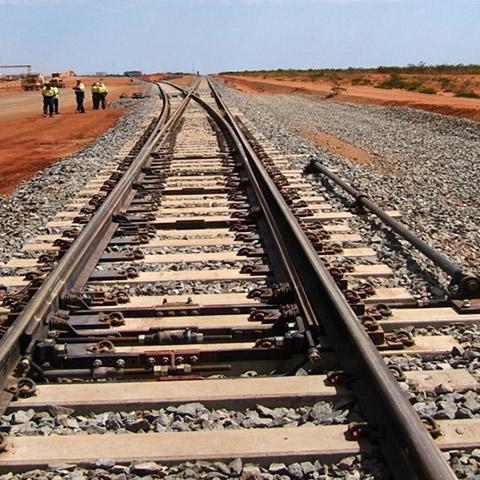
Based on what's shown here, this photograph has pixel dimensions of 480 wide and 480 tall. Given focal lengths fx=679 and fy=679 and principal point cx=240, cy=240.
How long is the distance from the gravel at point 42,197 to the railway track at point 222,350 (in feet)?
1.97

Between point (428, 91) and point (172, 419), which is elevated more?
point (428, 91)

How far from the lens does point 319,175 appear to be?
9.71m

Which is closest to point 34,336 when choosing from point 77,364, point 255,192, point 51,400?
point 77,364

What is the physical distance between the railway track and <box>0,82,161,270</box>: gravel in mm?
602

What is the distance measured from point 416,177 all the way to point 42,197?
17.6ft

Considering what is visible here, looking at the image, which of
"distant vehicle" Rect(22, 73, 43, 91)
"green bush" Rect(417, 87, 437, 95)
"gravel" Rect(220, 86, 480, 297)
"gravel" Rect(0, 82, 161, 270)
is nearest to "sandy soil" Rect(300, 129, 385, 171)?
"gravel" Rect(220, 86, 480, 297)

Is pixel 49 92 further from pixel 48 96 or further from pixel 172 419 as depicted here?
pixel 172 419

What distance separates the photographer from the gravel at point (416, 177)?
18.7 ft

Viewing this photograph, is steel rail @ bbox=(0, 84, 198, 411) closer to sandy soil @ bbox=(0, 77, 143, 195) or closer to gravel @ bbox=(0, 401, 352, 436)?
gravel @ bbox=(0, 401, 352, 436)

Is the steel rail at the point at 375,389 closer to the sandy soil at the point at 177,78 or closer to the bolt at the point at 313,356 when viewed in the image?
the bolt at the point at 313,356

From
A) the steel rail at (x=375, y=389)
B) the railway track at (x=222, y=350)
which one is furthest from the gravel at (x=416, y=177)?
the steel rail at (x=375, y=389)

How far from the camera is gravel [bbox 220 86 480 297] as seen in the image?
571 cm

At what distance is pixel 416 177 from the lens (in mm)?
10109

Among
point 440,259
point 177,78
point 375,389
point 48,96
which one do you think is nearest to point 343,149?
point 440,259
